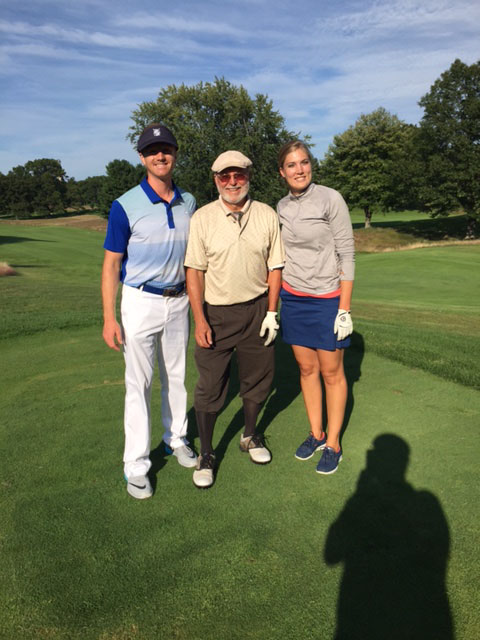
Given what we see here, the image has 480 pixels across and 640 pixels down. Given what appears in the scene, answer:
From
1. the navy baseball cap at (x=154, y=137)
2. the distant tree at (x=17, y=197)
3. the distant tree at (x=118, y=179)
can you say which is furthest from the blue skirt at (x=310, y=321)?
the distant tree at (x=17, y=197)

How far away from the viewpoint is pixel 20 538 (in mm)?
2359

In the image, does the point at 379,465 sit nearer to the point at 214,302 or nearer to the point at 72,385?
the point at 214,302

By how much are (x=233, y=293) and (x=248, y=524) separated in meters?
1.43

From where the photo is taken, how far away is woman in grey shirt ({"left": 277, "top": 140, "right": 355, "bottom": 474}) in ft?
10.2

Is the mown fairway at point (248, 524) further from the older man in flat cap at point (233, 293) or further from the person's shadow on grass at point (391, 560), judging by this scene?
the older man in flat cap at point (233, 293)

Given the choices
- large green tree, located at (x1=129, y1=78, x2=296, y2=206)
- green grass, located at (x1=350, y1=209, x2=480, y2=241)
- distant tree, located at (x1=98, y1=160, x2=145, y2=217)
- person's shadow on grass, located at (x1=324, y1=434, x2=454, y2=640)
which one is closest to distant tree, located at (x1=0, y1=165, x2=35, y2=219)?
distant tree, located at (x1=98, y1=160, x2=145, y2=217)

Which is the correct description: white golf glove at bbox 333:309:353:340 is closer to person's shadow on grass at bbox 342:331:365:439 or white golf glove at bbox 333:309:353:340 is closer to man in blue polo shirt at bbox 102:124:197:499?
person's shadow on grass at bbox 342:331:365:439

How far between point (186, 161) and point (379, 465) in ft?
143

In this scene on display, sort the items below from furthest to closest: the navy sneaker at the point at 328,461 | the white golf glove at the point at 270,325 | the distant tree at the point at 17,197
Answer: the distant tree at the point at 17,197
the white golf glove at the point at 270,325
the navy sneaker at the point at 328,461

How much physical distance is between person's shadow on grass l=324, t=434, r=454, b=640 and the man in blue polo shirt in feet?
3.80

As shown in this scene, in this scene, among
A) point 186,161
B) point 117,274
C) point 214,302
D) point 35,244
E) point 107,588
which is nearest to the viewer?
point 107,588

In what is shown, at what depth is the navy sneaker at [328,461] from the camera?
298 centimetres

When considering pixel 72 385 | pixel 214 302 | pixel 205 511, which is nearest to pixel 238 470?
pixel 205 511

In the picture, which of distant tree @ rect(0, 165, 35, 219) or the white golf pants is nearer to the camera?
the white golf pants
